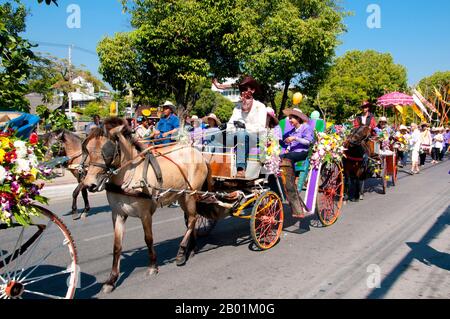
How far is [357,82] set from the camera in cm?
5016

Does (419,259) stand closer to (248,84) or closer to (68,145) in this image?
(248,84)

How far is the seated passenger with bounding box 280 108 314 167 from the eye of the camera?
24.4 ft

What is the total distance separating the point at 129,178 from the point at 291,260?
8.78 feet

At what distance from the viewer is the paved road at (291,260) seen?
4969 mm

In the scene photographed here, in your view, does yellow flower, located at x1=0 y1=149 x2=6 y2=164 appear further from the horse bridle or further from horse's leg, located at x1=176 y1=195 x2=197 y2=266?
horse's leg, located at x1=176 y1=195 x2=197 y2=266

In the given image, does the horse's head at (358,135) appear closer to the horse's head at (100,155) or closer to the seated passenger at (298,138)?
the seated passenger at (298,138)

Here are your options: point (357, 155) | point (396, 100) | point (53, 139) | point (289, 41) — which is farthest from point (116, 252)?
point (289, 41)

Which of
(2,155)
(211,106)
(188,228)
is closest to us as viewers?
(2,155)

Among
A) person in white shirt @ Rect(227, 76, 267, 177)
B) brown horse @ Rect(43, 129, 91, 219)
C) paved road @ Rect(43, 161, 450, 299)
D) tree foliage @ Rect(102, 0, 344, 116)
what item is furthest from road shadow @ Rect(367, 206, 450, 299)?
tree foliage @ Rect(102, 0, 344, 116)

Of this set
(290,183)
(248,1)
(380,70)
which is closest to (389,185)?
(290,183)

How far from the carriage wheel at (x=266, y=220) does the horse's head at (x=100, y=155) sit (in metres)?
2.53

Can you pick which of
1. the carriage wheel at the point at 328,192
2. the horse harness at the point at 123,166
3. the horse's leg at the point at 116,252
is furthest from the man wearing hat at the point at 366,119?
the horse's leg at the point at 116,252
